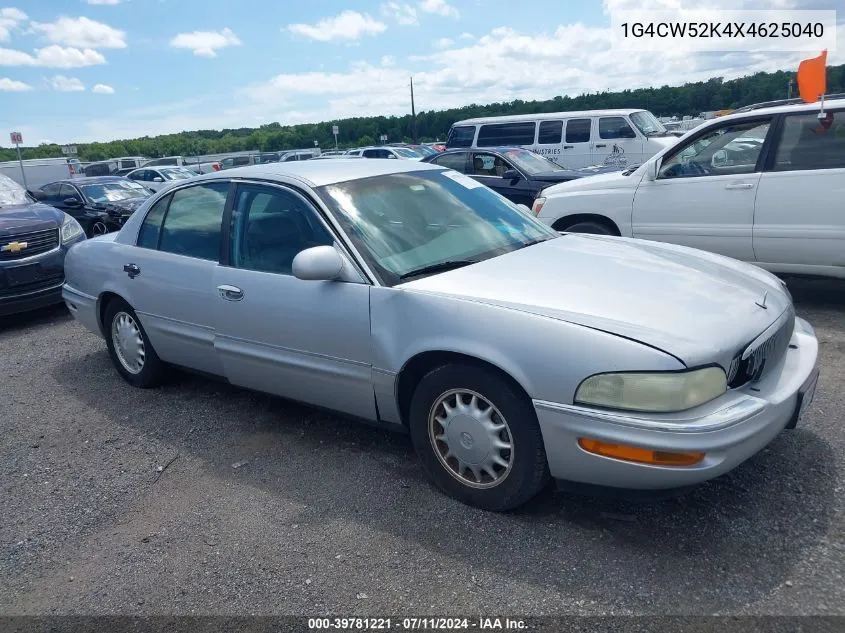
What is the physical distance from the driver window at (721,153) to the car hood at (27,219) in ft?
21.0

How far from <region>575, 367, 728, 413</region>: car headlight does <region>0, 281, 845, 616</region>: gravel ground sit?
62 cm

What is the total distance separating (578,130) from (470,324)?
14.3 metres

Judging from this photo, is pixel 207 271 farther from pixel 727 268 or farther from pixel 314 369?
pixel 727 268

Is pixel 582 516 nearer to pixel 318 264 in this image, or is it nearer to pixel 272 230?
pixel 318 264

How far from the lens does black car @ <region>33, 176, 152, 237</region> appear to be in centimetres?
1317

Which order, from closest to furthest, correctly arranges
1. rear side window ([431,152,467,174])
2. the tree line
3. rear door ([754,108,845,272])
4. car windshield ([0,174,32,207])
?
rear door ([754,108,845,272]), car windshield ([0,174,32,207]), rear side window ([431,152,467,174]), the tree line

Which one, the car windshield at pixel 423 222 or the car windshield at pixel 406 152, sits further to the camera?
the car windshield at pixel 406 152

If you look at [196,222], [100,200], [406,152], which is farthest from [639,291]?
[406,152]

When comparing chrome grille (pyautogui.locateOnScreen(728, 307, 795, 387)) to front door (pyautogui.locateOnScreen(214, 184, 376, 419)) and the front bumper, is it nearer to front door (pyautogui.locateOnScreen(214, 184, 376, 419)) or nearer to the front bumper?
the front bumper

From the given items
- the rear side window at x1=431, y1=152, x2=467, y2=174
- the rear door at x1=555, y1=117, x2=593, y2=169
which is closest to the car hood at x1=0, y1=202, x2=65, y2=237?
the rear side window at x1=431, y1=152, x2=467, y2=174

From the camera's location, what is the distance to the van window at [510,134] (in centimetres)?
1638

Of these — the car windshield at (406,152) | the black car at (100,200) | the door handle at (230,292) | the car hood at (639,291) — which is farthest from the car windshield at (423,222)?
the car windshield at (406,152)

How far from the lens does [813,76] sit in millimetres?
5793

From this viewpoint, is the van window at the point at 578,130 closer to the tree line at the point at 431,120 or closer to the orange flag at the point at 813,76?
the tree line at the point at 431,120
